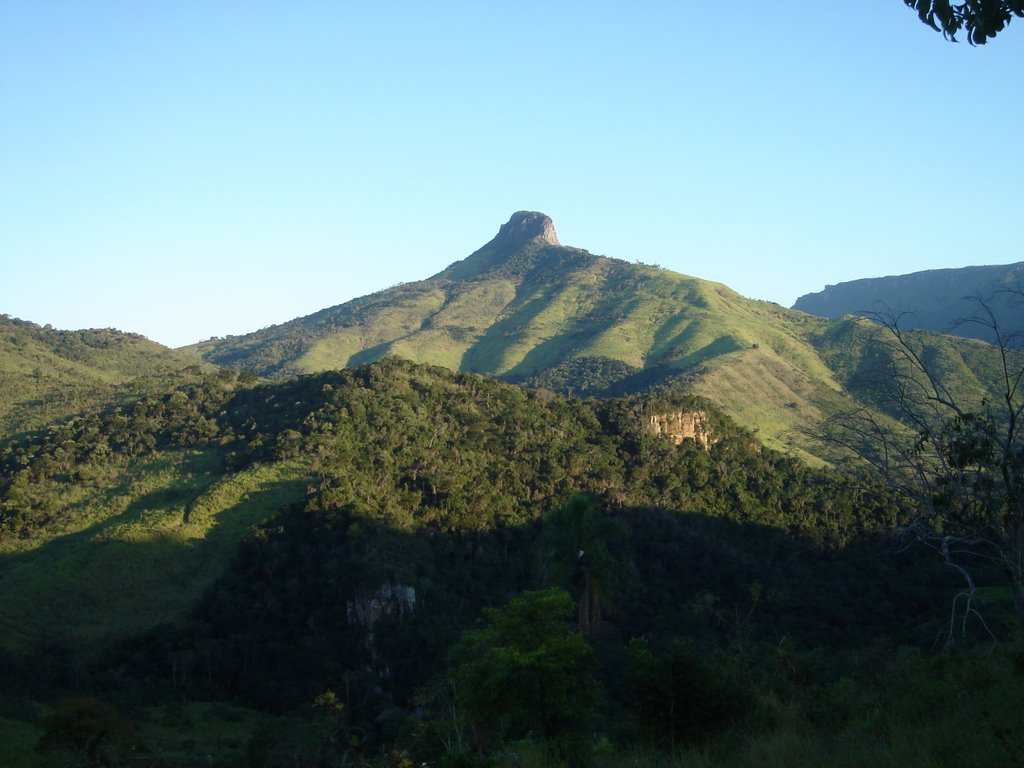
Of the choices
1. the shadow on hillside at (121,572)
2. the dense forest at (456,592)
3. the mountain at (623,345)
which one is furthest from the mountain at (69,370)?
the shadow on hillside at (121,572)

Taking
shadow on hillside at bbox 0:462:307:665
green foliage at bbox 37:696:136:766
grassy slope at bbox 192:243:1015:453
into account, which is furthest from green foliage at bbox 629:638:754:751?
grassy slope at bbox 192:243:1015:453

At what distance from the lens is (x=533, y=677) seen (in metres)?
18.9

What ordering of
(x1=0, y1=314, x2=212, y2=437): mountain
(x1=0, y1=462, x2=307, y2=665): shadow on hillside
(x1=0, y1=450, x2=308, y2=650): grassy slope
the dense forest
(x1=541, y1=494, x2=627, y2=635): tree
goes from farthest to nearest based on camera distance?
(x1=0, y1=314, x2=212, y2=437): mountain < (x1=0, y1=450, x2=308, y2=650): grassy slope < (x1=0, y1=462, x2=307, y2=665): shadow on hillside < (x1=541, y1=494, x2=627, y2=635): tree < the dense forest

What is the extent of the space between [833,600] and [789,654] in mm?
21531

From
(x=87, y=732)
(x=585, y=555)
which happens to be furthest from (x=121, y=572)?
(x=585, y=555)

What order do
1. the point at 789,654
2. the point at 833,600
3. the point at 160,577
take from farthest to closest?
the point at 833,600, the point at 160,577, the point at 789,654

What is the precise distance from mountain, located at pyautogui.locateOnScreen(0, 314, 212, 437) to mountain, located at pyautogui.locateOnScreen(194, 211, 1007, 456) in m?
27.3

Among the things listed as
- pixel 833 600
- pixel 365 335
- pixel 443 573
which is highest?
pixel 365 335

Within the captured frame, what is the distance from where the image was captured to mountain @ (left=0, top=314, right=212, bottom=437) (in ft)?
239

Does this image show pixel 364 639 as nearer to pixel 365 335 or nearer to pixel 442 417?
pixel 442 417

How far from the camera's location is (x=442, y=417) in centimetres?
5906

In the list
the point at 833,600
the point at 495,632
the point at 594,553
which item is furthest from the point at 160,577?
the point at 833,600

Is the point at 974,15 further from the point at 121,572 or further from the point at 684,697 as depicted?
the point at 121,572

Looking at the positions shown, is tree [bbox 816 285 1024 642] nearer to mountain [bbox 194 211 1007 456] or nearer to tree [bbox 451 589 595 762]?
tree [bbox 451 589 595 762]
